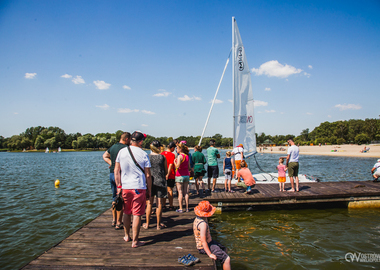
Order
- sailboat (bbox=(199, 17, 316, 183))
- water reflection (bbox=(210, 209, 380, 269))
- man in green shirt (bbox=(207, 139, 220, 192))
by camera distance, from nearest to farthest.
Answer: water reflection (bbox=(210, 209, 380, 269))
man in green shirt (bbox=(207, 139, 220, 192))
sailboat (bbox=(199, 17, 316, 183))

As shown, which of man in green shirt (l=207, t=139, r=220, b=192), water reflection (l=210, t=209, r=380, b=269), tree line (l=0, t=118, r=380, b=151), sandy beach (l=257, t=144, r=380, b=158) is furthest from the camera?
tree line (l=0, t=118, r=380, b=151)

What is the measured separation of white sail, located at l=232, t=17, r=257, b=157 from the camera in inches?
467

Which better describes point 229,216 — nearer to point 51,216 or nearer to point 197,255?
point 197,255

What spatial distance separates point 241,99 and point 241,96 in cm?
17

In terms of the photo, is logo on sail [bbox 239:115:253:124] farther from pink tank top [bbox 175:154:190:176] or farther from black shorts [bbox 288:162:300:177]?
pink tank top [bbox 175:154:190:176]

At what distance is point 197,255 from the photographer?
370 centimetres

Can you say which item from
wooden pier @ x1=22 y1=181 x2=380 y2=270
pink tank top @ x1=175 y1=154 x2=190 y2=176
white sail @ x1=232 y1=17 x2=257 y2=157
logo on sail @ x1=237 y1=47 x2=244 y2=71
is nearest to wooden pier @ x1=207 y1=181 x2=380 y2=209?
wooden pier @ x1=22 y1=181 x2=380 y2=270

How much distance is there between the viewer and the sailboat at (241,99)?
1183 cm

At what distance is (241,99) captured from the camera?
1202cm

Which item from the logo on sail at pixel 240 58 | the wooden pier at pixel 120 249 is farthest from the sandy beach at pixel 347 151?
the wooden pier at pixel 120 249

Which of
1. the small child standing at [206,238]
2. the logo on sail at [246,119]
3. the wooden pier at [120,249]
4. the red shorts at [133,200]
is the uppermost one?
the logo on sail at [246,119]

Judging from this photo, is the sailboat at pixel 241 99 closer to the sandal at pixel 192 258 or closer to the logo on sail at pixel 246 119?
the logo on sail at pixel 246 119

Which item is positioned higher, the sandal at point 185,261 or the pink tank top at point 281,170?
the pink tank top at point 281,170

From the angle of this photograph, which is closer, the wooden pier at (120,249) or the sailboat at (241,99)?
the wooden pier at (120,249)
